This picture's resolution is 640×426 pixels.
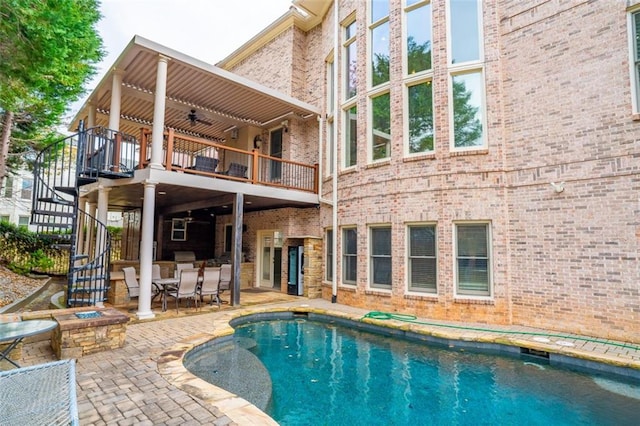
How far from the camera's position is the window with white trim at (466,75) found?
26.6 ft

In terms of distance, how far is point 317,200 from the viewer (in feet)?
36.6

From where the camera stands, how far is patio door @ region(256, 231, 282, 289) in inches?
504

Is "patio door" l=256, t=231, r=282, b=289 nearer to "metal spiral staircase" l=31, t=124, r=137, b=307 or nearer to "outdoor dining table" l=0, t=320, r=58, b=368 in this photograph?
"metal spiral staircase" l=31, t=124, r=137, b=307

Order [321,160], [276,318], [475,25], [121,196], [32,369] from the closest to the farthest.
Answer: [32,369], [475,25], [276,318], [121,196], [321,160]

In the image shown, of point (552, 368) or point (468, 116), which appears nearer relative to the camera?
point (552, 368)

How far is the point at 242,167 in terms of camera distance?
10.2m

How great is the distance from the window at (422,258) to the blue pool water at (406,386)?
1.98 m

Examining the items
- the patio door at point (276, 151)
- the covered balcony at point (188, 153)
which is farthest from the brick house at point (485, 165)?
the patio door at point (276, 151)

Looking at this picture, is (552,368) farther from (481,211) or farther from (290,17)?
(290,17)

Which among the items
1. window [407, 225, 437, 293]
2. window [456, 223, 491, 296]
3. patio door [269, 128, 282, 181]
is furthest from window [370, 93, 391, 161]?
patio door [269, 128, 282, 181]

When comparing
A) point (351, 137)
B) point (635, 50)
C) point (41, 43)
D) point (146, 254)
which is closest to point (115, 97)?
point (41, 43)

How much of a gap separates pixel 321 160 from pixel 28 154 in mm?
12990

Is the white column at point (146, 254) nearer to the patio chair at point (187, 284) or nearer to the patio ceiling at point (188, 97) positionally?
the patio chair at point (187, 284)

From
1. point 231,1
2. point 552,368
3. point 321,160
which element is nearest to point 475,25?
point 321,160
